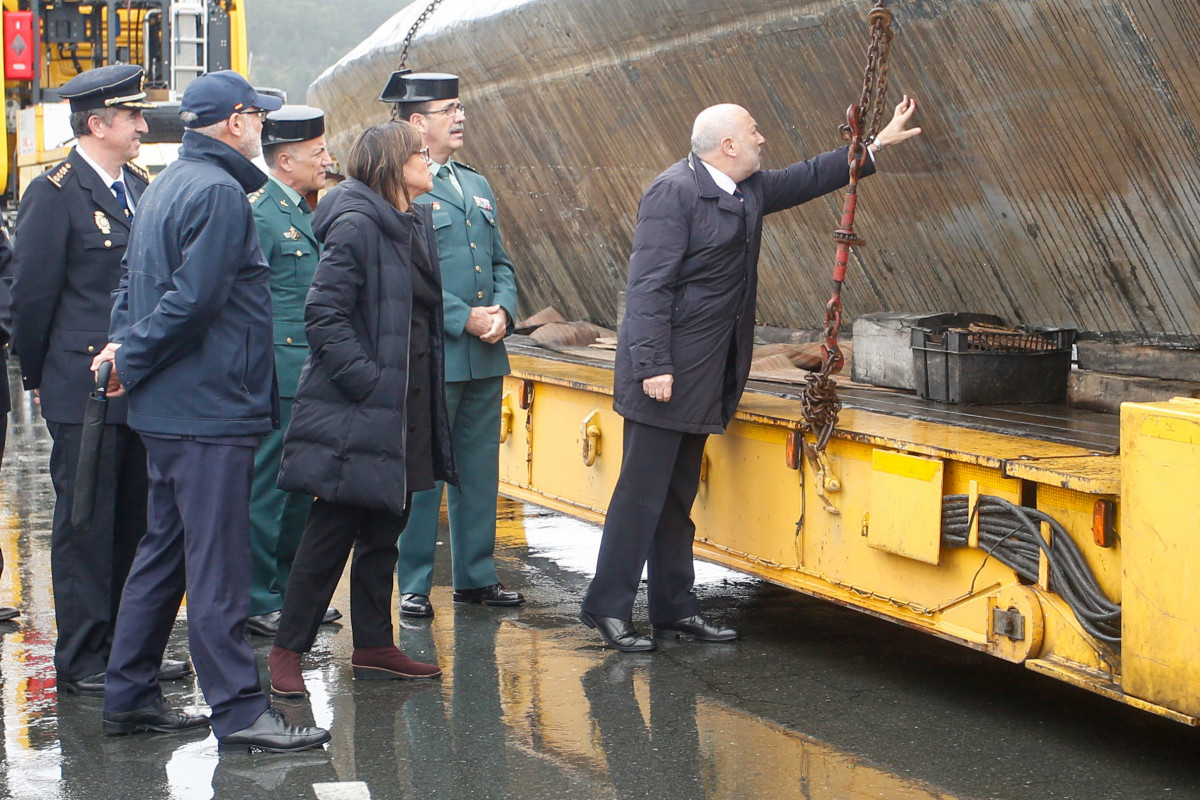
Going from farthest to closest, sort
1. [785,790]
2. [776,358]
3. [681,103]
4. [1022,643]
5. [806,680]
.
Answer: [681,103] < [776,358] < [806,680] < [1022,643] < [785,790]

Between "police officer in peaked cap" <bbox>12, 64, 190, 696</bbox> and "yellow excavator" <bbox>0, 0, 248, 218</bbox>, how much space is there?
8.32m

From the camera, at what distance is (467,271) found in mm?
5457

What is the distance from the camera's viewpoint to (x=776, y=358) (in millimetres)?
6320

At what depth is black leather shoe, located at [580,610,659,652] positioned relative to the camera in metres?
4.94

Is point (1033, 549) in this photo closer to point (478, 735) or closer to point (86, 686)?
point (478, 735)

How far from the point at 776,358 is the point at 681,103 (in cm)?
134

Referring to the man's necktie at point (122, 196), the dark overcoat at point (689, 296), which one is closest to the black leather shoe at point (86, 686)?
the man's necktie at point (122, 196)

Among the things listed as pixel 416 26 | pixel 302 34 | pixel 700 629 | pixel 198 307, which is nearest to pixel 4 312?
pixel 198 307

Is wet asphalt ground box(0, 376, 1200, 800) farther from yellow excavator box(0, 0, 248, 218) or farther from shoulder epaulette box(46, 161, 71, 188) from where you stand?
yellow excavator box(0, 0, 248, 218)

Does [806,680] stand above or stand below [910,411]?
below

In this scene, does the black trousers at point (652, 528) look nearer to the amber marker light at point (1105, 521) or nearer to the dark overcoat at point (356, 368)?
the dark overcoat at point (356, 368)

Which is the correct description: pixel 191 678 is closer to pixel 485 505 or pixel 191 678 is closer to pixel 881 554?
pixel 485 505

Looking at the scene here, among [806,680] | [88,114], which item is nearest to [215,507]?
[88,114]

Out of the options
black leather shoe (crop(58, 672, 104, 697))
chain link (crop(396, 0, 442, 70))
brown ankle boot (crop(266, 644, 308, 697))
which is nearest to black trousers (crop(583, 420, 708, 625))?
brown ankle boot (crop(266, 644, 308, 697))
